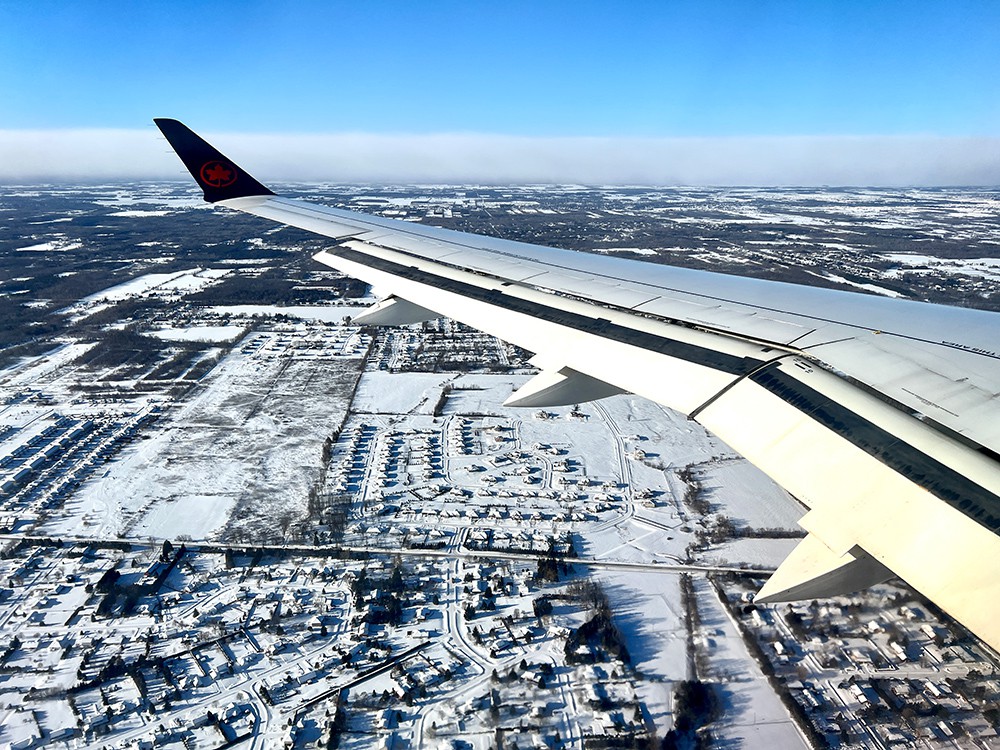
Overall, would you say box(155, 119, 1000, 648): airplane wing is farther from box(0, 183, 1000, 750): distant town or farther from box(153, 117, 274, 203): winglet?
box(153, 117, 274, 203): winglet

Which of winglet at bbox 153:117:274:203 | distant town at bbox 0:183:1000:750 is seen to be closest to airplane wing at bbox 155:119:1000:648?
distant town at bbox 0:183:1000:750

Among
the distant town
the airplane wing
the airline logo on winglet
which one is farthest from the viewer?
the airline logo on winglet

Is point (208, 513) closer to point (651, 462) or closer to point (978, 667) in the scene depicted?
point (651, 462)

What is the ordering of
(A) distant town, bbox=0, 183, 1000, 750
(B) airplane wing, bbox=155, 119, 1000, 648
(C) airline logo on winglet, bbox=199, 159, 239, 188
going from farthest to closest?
1. (C) airline logo on winglet, bbox=199, 159, 239, 188
2. (A) distant town, bbox=0, 183, 1000, 750
3. (B) airplane wing, bbox=155, 119, 1000, 648

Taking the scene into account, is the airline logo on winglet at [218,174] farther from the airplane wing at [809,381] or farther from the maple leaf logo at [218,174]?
the airplane wing at [809,381]

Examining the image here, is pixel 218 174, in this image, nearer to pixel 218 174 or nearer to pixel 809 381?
pixel 218 174

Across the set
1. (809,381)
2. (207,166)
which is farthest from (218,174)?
(809,381)

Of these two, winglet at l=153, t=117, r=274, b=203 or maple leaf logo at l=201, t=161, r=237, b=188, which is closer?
winglet at l=153, t=117, r=274, b=203

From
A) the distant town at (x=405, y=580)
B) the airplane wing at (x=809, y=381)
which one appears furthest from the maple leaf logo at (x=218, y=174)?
the distant town at (x=405, y=580)
